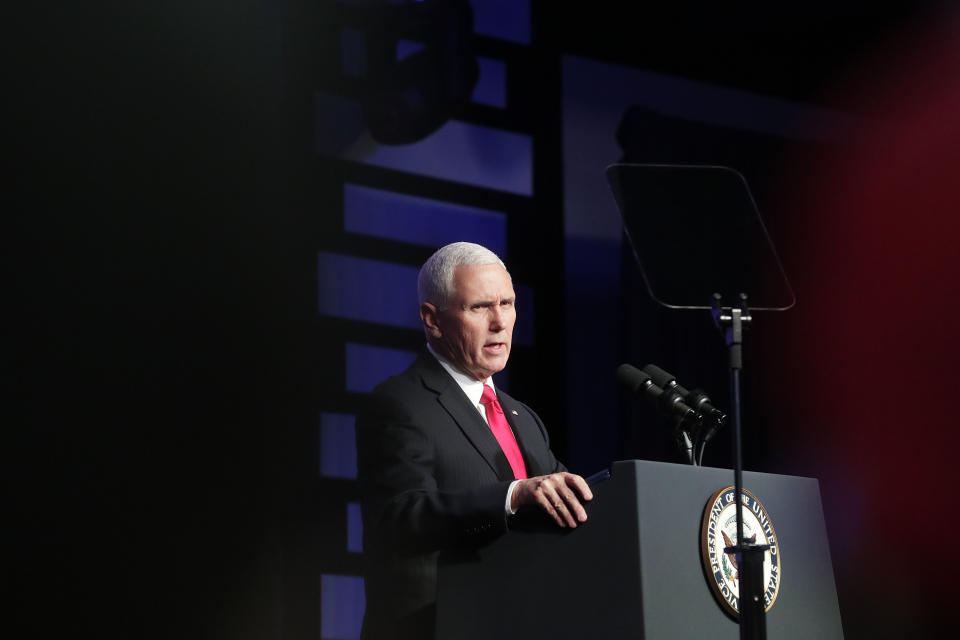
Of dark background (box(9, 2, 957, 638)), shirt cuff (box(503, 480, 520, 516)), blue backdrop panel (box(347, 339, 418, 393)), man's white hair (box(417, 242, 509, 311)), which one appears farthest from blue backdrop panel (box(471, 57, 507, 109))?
shirt cuff (box(503, 480, 520, 516))

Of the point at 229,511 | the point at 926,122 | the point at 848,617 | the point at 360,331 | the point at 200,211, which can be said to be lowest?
the point at 848,617

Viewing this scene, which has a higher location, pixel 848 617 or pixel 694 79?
pixel 694 79

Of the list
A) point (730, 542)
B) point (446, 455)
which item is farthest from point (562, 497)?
point (446, 455)

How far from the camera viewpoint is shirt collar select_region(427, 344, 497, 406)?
7.44ft

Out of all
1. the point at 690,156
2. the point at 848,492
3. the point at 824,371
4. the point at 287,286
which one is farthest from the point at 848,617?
the point at 287,286

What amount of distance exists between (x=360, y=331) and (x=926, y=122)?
9.96 feet

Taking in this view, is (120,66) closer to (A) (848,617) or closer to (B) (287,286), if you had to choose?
(B) (287,286)

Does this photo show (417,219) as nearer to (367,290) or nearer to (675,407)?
(367,290)

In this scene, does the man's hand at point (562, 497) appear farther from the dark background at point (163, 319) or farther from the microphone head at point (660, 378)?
the dark background at point (163, 319)

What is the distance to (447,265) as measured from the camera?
7.57 feet

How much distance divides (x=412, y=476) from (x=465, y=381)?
1.08 ft

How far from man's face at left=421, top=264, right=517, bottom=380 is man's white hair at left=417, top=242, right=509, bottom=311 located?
0.04 ft

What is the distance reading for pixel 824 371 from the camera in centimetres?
513

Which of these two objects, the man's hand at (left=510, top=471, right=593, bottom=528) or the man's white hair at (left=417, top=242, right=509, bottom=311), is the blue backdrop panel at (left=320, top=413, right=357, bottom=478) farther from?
the man's hand at (left=510, top=471, right=593, bottom=528)
